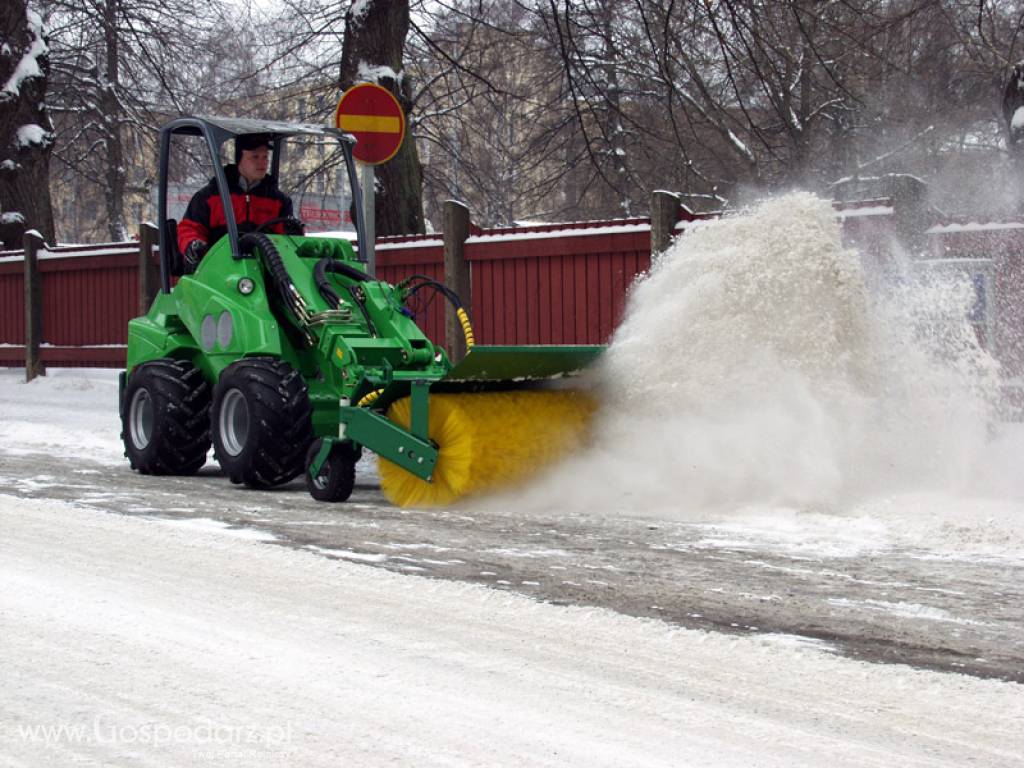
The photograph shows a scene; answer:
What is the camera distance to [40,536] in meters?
6.15

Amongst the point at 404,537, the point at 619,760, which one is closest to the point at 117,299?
the point at 404,537

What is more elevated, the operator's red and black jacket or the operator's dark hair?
the operator's dark hair

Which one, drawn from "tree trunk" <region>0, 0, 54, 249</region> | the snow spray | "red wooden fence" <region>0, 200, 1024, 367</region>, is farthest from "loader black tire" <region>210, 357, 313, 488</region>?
"tree trunk" <region>0, 0, 54, 249</region>

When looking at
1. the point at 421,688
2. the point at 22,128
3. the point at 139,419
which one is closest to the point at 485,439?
the point at 139,419

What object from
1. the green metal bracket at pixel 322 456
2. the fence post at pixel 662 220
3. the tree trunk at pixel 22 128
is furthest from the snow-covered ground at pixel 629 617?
the tree trunk at pixel 22 128

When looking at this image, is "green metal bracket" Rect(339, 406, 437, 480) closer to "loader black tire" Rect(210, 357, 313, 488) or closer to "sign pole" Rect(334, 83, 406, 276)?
"loader black tire" Rect(210, 357, 313, 488)

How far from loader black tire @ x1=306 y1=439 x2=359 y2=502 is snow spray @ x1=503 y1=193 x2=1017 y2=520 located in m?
0.92

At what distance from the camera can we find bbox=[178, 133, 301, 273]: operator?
28.0ft

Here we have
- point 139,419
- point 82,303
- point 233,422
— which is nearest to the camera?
point 233,422

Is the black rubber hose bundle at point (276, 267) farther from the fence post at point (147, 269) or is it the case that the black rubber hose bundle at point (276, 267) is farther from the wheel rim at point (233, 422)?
the fence post at point (147, 269)

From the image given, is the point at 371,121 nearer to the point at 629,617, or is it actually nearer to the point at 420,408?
the point at 420,408

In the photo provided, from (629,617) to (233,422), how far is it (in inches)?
157

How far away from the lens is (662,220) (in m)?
11.3

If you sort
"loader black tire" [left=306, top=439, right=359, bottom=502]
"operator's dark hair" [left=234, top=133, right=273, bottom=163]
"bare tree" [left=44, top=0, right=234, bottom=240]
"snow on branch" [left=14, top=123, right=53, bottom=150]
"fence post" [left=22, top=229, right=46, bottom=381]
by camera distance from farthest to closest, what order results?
"bare tree" [left=44, top=0, right=234, bottom=240], "snow on branch" [left=14, top=123, right=53, bottom=150], "fence post" [left=22, top=229, right=46, bottom=381], "operator's dark hair" [left=234, top=133, right=273, bottom=163], "loader black tire" [left=306, top=439, right=359, bottom=502]
